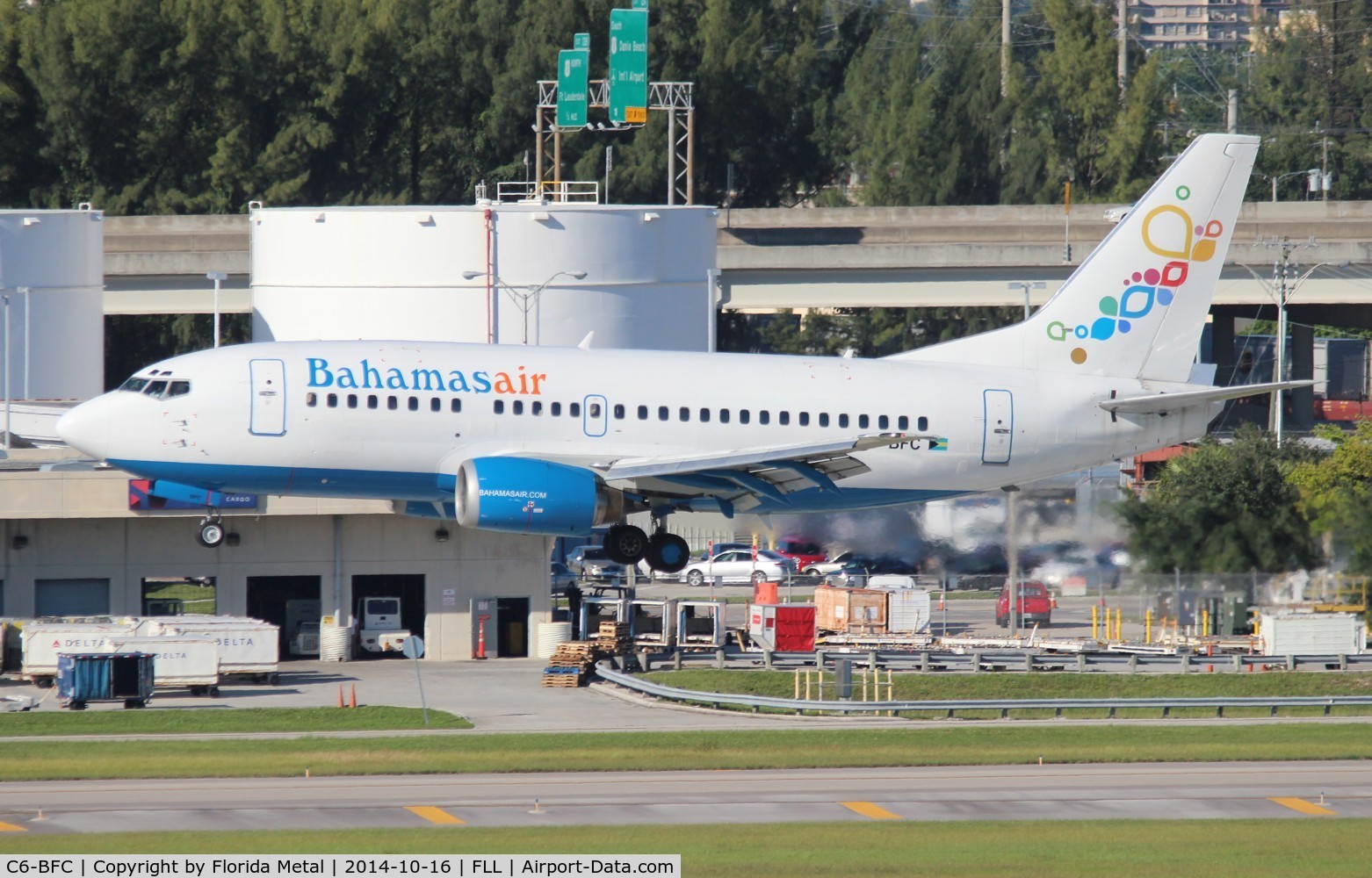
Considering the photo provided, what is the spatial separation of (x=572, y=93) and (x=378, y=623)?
134 ft

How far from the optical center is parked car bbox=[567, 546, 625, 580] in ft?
323

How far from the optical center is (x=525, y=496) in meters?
43.5

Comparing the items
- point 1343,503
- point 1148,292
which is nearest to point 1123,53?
point 1343,503

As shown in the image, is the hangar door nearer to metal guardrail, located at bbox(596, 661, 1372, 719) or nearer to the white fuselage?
metal guardrail, located at bbox(596, 661, 1372, 719)

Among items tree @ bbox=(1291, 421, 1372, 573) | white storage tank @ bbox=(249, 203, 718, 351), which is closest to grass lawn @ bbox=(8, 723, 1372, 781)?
tree @ bbox=(1291, 421, 1372, 573)

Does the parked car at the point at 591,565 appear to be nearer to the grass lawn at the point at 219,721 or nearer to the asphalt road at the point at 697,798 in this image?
the grass lawn at the point at 219,721

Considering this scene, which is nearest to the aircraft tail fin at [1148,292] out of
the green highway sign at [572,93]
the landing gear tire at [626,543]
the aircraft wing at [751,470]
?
the aircraft wing at [751,470]

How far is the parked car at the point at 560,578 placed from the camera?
88.7 m

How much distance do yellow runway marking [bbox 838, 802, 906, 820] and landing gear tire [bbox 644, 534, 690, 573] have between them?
11.8 m

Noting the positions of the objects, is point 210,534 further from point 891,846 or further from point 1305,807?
point 1305,807

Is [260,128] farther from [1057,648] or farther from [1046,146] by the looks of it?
[1057,648]

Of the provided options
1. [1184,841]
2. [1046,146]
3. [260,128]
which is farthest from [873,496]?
[1046,146]

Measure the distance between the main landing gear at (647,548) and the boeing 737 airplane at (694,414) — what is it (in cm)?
7

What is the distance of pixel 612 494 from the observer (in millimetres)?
45625
